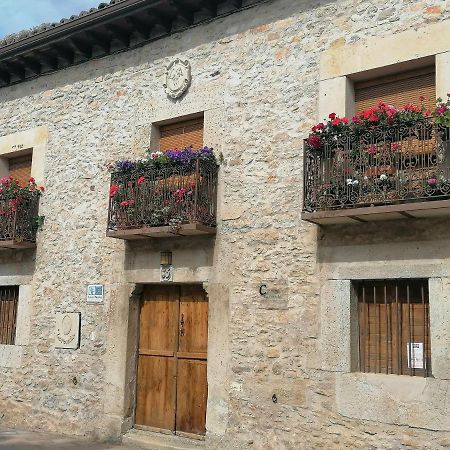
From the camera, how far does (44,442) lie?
800cm

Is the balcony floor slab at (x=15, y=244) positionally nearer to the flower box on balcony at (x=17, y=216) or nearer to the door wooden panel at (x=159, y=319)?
the flower box on balcony at (x=17, y=216)

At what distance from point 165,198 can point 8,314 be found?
408cm

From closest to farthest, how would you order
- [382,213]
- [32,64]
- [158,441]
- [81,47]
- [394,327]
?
[382,213] → [394,327] → [158,441] → [81,47] → [32,64]

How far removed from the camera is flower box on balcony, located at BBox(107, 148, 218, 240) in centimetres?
722

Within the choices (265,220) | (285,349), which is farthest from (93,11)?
(285,349)

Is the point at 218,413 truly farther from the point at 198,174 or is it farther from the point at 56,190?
the point at 56,190

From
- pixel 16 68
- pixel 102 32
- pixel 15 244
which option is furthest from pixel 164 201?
pixel 16 68

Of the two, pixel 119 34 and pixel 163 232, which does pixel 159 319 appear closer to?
pixel 163 232

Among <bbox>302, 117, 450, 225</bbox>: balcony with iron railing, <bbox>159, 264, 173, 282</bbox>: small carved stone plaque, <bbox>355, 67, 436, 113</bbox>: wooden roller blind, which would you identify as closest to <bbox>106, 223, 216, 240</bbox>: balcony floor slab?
<bbox>159, 264, 173, 282</bbox>: small carved stone plaque

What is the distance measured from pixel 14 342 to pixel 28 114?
12.5ft

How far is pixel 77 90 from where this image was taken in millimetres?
9484

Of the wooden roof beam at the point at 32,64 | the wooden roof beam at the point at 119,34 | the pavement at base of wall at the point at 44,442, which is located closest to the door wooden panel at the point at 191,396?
the pavement at base of wall at the point at 44,442

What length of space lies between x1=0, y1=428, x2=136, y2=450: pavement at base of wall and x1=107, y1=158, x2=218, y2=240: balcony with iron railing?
2.75 metres

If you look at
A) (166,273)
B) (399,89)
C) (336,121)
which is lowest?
(166,273)
